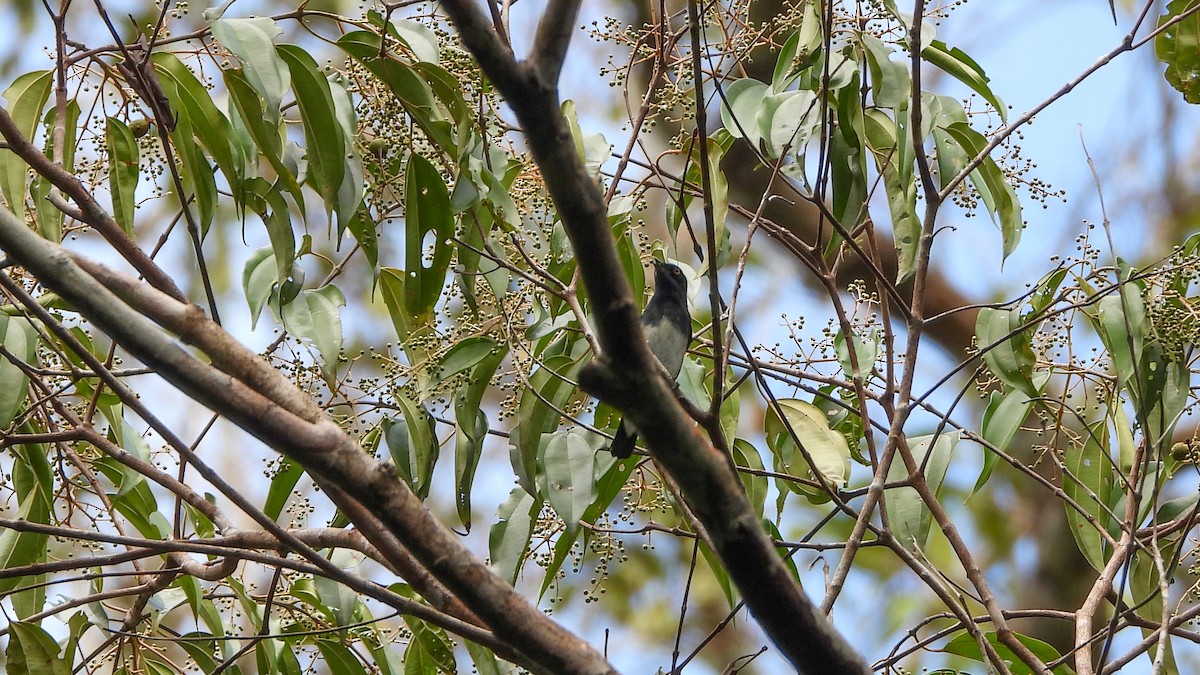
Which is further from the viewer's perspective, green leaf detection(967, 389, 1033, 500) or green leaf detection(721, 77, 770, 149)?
green leaf detection(967, 389, 1033, 500)

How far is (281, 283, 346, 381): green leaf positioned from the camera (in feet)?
6.48

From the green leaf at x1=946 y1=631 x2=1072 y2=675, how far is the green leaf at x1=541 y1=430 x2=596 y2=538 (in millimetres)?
748

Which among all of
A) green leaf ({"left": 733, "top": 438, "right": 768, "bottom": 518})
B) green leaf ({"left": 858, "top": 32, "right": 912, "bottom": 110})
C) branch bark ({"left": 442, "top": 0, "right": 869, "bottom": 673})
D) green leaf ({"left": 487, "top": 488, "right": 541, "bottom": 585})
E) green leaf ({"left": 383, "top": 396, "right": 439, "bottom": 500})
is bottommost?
branch bark ({"left": 442, "top": 0, "right": 869, "bottom": 673})

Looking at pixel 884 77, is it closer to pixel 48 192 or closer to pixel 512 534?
pixel 512 534

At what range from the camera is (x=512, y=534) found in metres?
2.14

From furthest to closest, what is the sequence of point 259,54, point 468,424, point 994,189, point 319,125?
point 994,189, point 468,424, point 319,125, point 259,54

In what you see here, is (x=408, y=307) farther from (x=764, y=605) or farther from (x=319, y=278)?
(x=319, y=278)

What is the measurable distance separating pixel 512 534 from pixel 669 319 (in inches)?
30.1

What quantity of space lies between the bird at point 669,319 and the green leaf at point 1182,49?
3.74 feet

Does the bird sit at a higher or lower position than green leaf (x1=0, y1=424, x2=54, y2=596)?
higher

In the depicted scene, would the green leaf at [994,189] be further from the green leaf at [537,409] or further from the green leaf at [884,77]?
the green leaf at [537,409]

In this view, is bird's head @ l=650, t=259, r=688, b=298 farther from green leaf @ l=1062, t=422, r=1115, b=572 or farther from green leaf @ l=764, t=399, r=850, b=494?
green leaf @ l=1062, t=422, r=1115, b=572

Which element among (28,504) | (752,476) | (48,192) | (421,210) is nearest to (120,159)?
(48,192)

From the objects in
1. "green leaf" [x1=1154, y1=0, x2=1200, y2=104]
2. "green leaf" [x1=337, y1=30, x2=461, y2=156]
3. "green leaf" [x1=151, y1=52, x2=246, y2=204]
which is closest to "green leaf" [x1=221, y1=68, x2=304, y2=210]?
"green leaf" [x1=151, y1=52, x2=246, y2=204]
